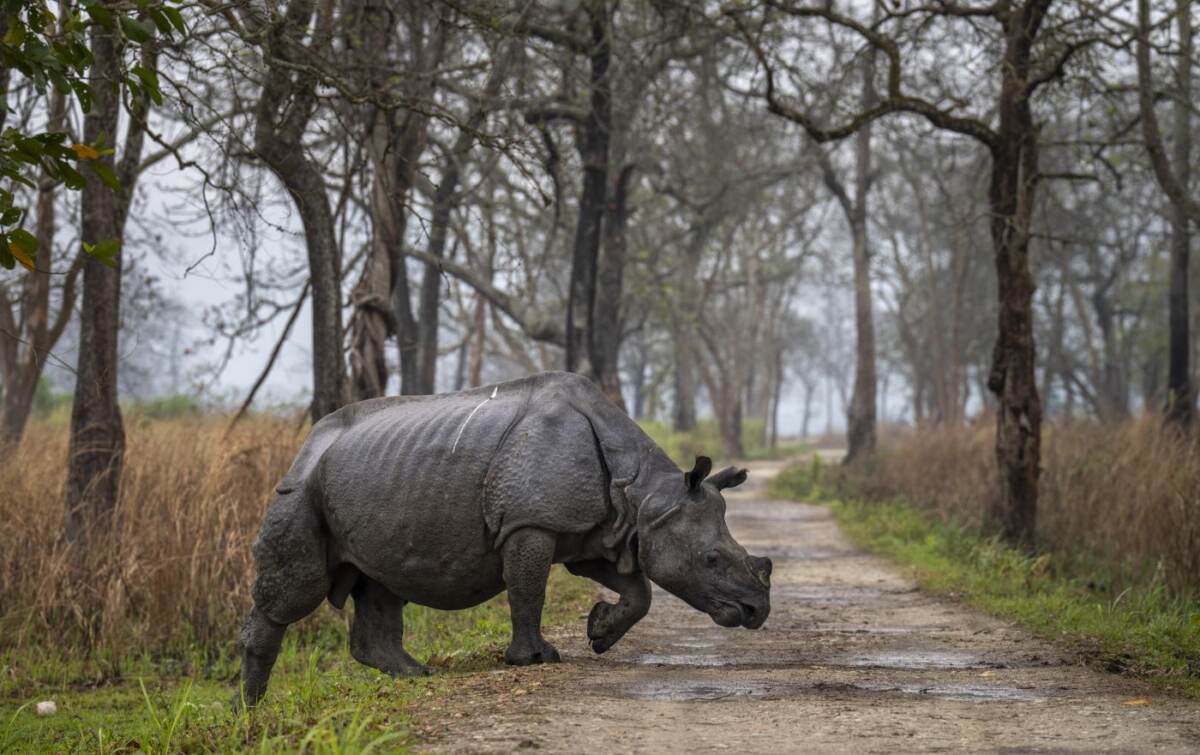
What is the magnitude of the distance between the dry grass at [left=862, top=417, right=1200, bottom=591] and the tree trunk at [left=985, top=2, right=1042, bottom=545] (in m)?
0.55

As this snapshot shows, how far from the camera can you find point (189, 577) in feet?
29.2

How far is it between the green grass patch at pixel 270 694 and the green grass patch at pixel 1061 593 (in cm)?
296

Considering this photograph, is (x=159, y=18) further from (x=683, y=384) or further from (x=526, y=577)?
(x=683, y=384)

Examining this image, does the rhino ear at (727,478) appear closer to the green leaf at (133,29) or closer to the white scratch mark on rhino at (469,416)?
the white scratch mark on rhino at (469,416)

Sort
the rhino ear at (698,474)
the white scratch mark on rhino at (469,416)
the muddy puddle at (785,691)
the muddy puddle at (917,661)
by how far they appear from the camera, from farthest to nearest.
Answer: the muddy puddle at (917,661)
the white scratch mark on rhino at (469,416)
the rhino ear at (698,474)
the muddy puddle at (785,691)

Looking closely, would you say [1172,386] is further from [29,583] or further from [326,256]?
[29,583]

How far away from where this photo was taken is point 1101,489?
12.4 m

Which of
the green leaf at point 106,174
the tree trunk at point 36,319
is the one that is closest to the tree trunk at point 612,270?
the tree trunk at point 36,319

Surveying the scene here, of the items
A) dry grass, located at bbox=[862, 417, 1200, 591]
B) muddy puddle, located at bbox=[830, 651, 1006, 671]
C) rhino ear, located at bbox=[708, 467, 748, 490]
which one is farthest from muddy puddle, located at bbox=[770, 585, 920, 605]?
rhino ear, located at bbox=[708, 467, 748, 490]

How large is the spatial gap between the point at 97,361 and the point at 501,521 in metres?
5.06

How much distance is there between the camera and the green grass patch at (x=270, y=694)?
471cm

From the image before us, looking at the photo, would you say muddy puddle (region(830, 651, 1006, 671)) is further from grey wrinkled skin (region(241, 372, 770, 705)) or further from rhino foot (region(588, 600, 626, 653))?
rhino foot (region(588, 600, 626, 653))

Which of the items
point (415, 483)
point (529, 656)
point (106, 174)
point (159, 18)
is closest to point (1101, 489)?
point (529, 656)

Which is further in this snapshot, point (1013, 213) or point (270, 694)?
point (1013, 213)
